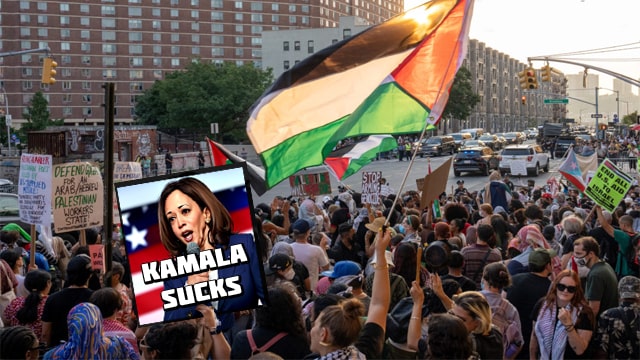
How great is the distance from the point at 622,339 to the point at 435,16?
9.65ft

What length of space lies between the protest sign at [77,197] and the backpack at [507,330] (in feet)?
17.5

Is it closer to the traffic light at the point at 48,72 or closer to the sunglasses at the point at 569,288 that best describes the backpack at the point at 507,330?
the sunglasses at the point at 569,288

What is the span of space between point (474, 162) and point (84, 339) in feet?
116

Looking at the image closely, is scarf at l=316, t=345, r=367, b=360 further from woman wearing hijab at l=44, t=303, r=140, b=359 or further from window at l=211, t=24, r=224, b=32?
window at l=211, t=24, r=224, b=32

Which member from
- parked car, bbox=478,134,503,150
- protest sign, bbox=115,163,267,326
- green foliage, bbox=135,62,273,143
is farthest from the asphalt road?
green foliage, bbox=135,62,273,143

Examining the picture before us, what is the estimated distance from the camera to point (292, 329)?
15.5 ft

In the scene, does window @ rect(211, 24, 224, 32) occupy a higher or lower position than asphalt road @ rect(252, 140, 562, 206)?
higher

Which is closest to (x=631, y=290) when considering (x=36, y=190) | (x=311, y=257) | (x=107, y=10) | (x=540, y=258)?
(x=540, y=258)

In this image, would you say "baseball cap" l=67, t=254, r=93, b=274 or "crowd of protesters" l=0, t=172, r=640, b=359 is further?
"baseball cap" l=67, t=254, r=93, b=274

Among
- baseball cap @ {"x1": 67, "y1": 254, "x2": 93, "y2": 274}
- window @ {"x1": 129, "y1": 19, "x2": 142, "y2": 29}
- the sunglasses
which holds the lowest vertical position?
the sunglasses

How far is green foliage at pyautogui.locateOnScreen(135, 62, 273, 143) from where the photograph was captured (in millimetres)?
76188

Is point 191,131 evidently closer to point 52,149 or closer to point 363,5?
point 52,149

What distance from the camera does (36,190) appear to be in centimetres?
930

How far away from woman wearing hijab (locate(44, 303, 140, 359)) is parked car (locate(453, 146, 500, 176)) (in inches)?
1388
